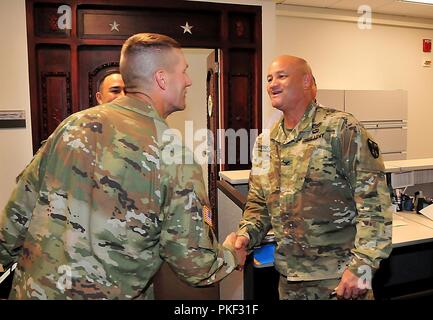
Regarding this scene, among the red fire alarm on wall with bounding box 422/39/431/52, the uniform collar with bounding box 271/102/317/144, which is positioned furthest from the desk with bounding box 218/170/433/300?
the red fire alarm on wall with bounding box 422/39/431/52

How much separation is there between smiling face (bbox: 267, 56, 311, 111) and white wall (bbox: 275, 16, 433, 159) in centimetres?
293

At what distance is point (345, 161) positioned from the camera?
126 centimetres

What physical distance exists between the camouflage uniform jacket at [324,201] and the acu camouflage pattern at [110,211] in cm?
50

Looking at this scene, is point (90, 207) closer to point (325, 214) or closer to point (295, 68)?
point (325, 214)

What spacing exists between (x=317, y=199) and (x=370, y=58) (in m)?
4.04

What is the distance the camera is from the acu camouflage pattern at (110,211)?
0.90 m

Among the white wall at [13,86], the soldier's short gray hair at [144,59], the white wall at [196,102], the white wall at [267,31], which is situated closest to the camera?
the soldier's short gray hair at [144,59]

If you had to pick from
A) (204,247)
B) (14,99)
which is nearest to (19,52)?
(14,99)

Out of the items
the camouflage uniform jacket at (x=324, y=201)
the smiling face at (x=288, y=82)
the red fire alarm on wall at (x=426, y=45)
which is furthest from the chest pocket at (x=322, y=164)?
the red fire alarm on wall at (x=426, y=45)

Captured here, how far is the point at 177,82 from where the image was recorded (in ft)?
3.39

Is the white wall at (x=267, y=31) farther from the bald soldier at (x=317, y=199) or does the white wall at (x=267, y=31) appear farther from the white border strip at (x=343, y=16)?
the bald soldier at (x=317, y=199)

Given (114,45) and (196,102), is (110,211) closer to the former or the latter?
(114,45)

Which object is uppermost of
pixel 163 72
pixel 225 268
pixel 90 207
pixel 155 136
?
pixel 163 72
